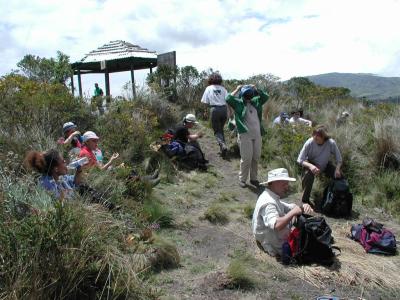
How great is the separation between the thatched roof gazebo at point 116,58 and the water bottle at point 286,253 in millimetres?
10403

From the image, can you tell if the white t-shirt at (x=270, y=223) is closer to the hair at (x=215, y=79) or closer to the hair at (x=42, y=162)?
the hair at (x=42, y=162)

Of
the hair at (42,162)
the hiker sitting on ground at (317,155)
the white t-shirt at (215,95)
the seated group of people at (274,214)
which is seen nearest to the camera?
the hair at (42,162)

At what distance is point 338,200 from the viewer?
264 inches

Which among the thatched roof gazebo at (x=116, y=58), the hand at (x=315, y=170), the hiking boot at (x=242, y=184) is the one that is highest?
the thatched roof gazebo at (x=116, y=58)

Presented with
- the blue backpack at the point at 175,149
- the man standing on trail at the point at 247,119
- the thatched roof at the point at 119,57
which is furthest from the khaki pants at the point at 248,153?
the thatched roof at the point at 119,57

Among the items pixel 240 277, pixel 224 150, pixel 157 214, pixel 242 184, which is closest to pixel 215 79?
pixel 224 150

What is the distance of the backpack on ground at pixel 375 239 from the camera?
17.5 ft

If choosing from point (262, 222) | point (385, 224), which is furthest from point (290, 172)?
point (262, 222)

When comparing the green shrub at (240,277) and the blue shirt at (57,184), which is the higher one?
the blue shirt at (57,184)

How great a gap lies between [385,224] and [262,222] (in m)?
2.48

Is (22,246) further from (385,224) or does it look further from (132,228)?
(385,224)

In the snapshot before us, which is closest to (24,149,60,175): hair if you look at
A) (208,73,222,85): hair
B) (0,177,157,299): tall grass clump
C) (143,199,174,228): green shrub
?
(0,177,157,299): tall grass clump

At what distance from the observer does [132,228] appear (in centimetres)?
461

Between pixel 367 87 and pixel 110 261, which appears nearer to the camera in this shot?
pixel 110 261
